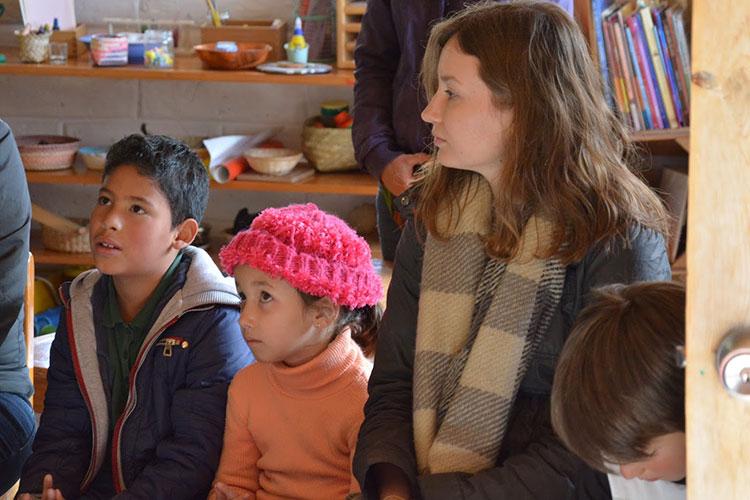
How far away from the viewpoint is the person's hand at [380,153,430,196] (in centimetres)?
227

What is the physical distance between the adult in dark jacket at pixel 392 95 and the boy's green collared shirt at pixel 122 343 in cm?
61

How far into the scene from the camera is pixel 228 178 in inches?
135

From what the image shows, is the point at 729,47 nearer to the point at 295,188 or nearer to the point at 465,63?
the point at 465,63

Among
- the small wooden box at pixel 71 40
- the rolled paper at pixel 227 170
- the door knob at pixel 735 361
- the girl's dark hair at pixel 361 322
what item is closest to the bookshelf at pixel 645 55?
the rolled paper at pixel 227 170

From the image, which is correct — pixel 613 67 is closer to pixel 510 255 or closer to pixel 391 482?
pixel 510 255

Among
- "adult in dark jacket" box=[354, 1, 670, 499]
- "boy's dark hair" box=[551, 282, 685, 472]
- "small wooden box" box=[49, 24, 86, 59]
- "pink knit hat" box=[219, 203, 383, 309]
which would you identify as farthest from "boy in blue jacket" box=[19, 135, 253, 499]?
"small wooden box" box=[49, 24, 86, 59]

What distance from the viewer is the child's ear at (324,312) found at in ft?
5.89

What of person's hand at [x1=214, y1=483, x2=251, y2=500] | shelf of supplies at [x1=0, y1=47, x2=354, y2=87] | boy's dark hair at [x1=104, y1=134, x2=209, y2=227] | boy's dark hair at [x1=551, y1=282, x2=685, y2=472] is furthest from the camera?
shelf of supplies at [x1=0, y1=47, x2=354, y2=87]

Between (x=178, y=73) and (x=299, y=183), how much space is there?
498mm

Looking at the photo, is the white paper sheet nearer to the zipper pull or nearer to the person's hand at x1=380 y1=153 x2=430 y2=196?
the person's hand at x1=380 y1=153 x2=430 y2=196

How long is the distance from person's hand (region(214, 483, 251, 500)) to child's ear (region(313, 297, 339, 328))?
30cm

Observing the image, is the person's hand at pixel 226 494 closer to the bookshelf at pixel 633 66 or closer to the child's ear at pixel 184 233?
the child's ear at pixel 184 233

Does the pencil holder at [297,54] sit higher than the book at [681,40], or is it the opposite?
the book at [681,40]

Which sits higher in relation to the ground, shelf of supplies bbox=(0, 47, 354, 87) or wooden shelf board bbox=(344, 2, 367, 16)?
wooden shelf board bbox=(344, 2, 367, 16)
